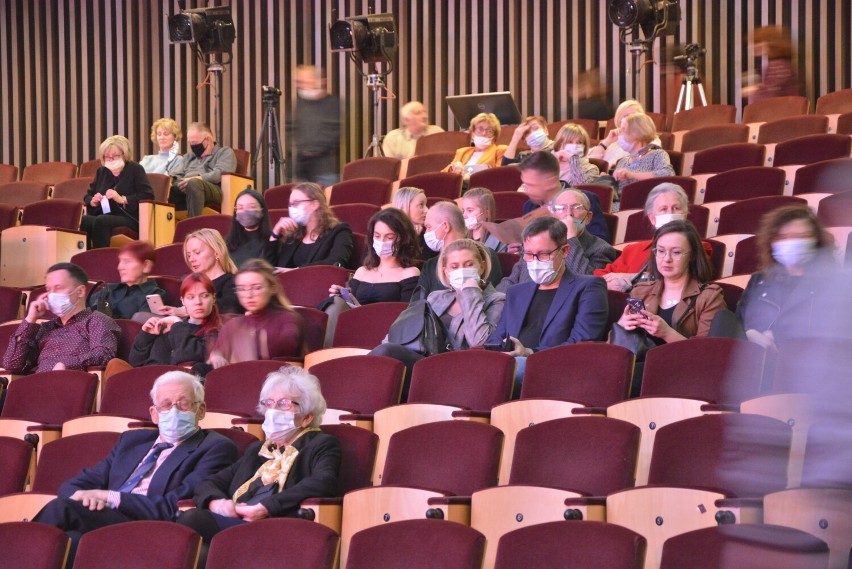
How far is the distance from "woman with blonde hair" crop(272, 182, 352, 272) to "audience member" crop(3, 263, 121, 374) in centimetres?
91

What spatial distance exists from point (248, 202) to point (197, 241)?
52 cm

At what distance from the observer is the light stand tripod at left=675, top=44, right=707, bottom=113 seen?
8773mm

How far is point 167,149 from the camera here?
26.0 feet

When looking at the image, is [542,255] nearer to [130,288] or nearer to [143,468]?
[143,468]

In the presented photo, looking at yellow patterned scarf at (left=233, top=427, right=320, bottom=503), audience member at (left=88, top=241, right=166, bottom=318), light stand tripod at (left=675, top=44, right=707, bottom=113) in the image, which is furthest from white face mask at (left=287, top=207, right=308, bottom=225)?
light stand tripod at (left=675, top=44, right=707, bottom=113)

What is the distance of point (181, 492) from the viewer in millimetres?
3877

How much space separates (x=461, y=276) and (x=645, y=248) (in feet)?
2.44

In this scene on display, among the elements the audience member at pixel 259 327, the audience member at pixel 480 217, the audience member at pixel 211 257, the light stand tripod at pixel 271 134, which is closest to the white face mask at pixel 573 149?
the audience member at pixel 480 217

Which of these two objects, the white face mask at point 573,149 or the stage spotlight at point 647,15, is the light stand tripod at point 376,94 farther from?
the white face mask at point 573,149

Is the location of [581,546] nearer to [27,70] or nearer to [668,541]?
[668,541]

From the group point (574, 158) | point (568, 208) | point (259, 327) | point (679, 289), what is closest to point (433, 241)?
point (568, 208)

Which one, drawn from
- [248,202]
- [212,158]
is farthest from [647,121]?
[212,158]

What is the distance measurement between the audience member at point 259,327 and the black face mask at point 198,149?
3.25 meters

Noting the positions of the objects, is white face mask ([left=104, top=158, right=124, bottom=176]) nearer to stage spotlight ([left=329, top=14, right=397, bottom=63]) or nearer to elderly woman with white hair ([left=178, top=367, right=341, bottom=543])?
stage spotlight ([left=329, top=14, right=397, bottom=63])
